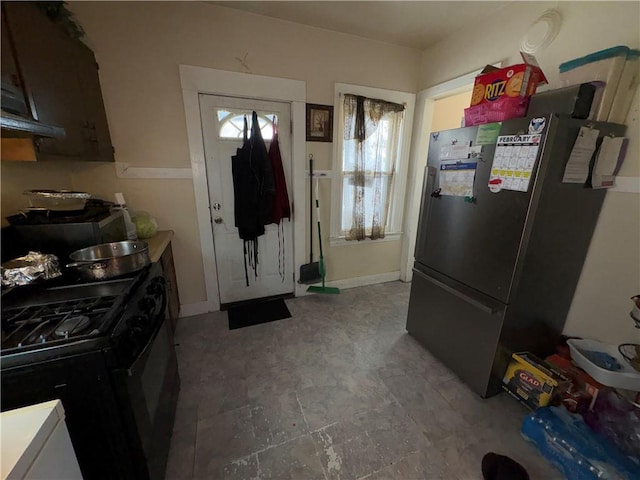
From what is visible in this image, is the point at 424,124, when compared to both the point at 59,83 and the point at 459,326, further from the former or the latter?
the point at 59,83

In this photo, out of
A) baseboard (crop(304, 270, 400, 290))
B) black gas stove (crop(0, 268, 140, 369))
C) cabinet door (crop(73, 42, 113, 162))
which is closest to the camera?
black gas stove (crop(0, 268, 140, 369))

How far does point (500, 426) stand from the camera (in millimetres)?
1477

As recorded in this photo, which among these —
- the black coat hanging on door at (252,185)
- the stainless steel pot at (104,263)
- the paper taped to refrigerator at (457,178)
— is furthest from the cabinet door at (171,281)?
the paper taped to refrigerator at (457,178)

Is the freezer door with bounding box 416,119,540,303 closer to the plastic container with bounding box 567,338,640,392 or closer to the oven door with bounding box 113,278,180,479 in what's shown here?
the plastic container with bounding box 567,338,640,392

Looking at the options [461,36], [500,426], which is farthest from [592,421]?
[461,36]

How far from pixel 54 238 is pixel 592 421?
2.94 metres

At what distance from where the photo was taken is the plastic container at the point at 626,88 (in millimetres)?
1327

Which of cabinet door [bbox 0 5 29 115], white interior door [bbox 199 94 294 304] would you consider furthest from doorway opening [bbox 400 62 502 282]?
cabinet door [bbox 0 5 29 115]

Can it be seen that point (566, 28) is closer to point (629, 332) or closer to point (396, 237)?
point (629, 332)

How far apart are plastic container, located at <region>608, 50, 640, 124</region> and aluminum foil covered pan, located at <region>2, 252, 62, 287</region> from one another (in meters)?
2.89

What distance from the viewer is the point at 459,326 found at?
5.73 ft

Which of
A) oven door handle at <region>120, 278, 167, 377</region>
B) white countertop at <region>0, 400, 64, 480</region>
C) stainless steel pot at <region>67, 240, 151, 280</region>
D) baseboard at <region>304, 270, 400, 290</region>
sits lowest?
baseboard at <region>304, 270, 400, 290</region>

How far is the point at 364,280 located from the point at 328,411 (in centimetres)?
178

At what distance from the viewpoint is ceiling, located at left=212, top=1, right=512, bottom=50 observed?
194cm
